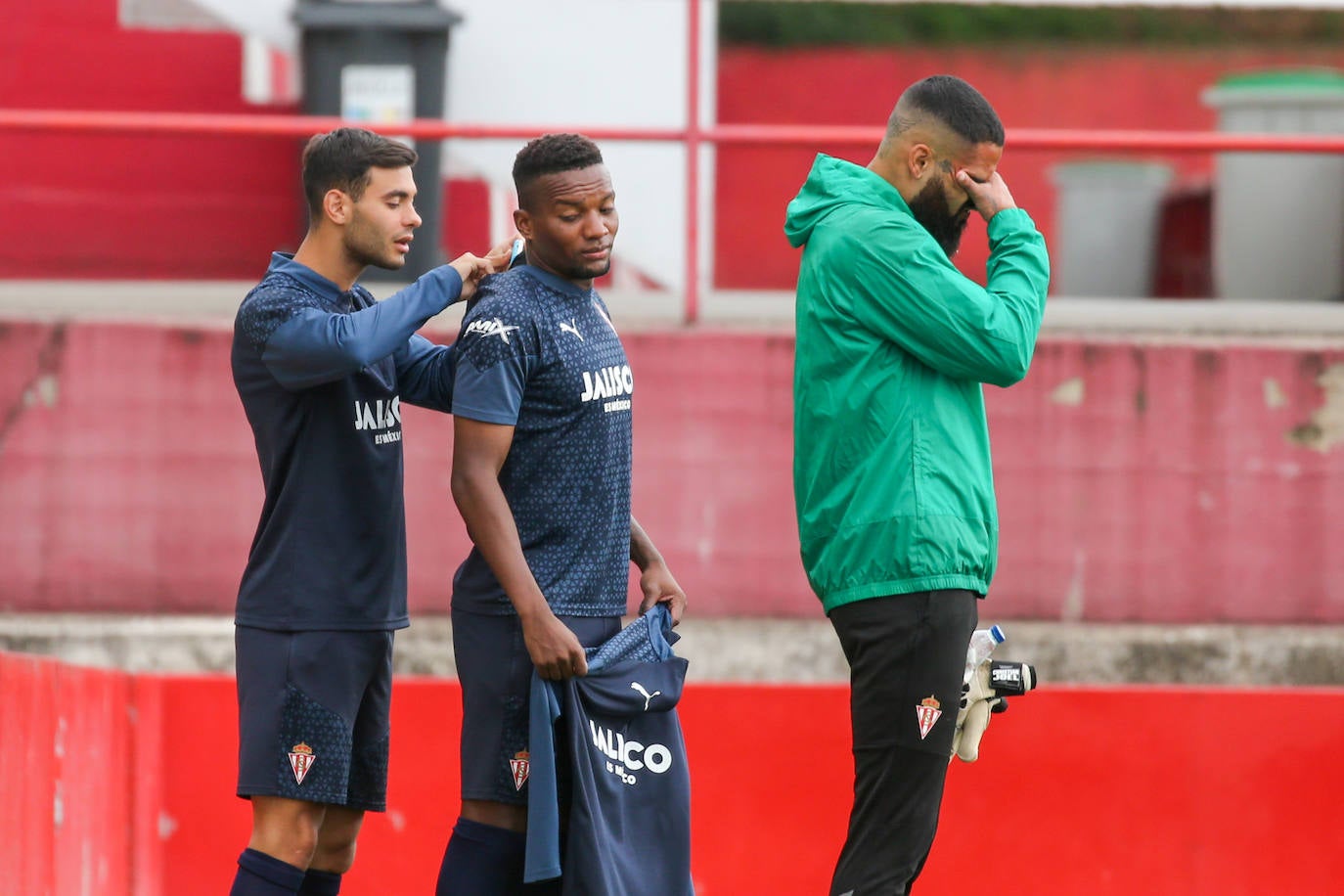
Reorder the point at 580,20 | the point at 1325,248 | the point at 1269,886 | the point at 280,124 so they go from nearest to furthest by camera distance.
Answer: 1. the point at 1269,886
2. the point at 280,124
3. the point at 1325,248
4. the point at 580,20

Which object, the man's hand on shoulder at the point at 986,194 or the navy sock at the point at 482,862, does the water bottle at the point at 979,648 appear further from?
the navy sock at the point at 482,862

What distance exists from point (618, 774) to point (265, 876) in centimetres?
69

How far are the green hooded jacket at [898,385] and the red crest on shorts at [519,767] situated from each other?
0.61m

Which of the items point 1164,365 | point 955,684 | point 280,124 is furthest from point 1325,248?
point 955,684

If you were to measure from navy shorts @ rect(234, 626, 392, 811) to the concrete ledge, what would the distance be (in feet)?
7.26

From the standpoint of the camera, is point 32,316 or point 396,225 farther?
point 32,316

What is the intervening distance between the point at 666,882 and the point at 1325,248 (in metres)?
4.95

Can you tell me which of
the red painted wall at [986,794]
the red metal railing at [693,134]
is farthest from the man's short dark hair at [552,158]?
the red metal railing at [693,134]

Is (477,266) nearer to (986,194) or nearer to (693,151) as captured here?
(986,194)

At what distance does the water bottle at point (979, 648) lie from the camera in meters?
3.40

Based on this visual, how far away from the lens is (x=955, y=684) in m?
3.26

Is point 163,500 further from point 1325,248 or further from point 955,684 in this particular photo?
point 1325,248

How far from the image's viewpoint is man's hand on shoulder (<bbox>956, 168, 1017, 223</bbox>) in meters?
3.33

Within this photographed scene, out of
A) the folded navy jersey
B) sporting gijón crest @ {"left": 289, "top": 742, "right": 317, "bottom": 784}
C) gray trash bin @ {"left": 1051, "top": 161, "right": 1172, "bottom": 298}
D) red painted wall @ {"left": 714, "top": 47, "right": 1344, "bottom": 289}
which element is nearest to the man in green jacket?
the folded navy jersey
